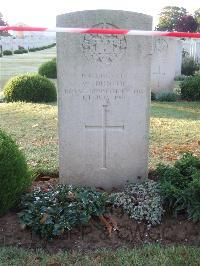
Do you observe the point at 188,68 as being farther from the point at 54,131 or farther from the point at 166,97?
the point at 54,131

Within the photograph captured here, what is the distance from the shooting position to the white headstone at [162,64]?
1347 cm

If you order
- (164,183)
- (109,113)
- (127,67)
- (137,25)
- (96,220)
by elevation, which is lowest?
(96,220)

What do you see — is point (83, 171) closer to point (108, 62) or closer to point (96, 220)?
point (96, 220)

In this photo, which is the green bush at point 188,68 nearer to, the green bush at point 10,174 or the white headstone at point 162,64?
the white headstone at point 162,64

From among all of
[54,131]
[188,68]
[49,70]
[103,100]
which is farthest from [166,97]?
[188,68]

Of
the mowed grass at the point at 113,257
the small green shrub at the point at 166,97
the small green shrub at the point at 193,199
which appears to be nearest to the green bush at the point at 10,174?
the mowed grass at the point at 113,257

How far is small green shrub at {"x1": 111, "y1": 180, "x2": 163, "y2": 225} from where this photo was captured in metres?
4.16

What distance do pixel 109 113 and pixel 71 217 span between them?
4.23ft

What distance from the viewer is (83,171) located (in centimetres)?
484

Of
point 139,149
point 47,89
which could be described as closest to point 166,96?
point 47,89

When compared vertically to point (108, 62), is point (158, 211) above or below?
below

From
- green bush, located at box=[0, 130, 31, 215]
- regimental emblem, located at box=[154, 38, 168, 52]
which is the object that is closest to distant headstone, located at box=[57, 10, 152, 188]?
green bush, located at box=[0, 130, 31, 215]

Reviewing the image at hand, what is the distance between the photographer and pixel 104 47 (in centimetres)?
447

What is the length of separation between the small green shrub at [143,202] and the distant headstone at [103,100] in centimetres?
36
